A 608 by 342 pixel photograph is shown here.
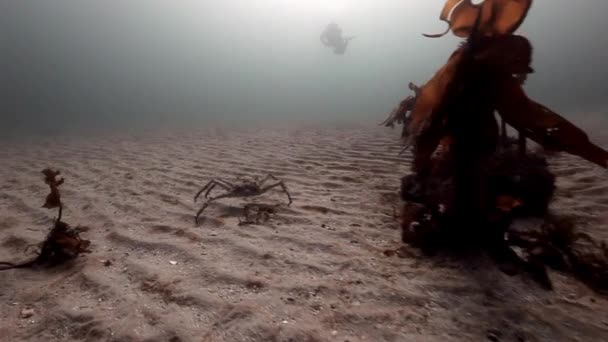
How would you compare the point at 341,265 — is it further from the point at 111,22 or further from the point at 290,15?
the point at 290,15

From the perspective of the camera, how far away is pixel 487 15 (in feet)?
6.78

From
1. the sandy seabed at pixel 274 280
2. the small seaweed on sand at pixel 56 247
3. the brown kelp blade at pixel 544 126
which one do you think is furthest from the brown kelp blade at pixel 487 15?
the small seaweed on sand at pixel 56 247

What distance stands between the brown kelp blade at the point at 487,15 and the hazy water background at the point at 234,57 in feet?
74.9

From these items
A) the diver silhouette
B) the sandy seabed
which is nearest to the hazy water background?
the diver silhouette

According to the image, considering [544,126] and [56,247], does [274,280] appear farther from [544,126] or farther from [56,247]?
[544,126]

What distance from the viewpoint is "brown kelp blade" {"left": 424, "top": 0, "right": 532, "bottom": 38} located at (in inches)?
78.4

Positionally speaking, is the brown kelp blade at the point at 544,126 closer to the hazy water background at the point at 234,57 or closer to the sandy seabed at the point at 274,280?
the sandy seabed at the point at 274,280

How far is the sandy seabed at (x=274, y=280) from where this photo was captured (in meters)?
1.77

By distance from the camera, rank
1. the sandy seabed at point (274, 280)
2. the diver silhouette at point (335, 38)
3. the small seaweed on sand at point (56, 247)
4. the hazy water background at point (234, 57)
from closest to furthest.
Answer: the sandy seabed at point (274, 280), the small seaweed on sand at point (56, 247), the diver silhouette at point (335, 38), the hazy water background at point (234, 57)

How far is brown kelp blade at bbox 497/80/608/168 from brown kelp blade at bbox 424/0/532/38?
37 centimetres

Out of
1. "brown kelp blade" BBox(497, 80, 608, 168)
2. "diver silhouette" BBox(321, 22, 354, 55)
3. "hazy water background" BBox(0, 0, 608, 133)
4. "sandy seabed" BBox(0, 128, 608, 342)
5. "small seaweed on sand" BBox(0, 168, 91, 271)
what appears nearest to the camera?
"sandy seabed" BBox(0, 128, 608, 342)

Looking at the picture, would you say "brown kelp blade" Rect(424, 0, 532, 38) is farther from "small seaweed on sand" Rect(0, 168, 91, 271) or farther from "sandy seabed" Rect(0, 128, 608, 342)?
"small seaweed on sand" Rect(0, 168, 91, 271)

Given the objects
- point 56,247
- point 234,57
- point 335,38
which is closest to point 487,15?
point 56,247

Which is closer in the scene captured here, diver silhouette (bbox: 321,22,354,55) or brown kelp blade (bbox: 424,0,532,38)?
brown kelp blade (bbox: 424,0,532,38)
